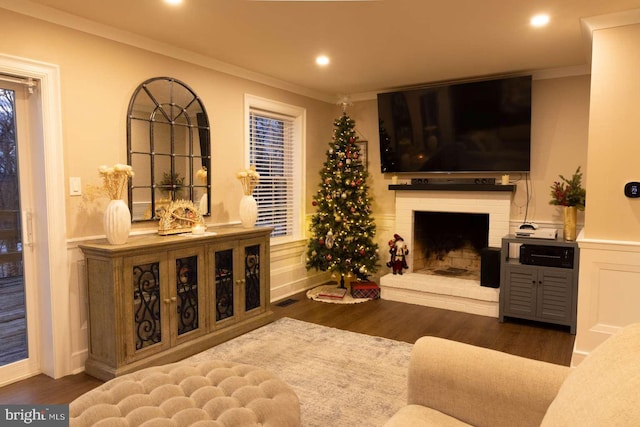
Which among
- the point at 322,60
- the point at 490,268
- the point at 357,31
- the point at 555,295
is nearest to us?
the point at 357,31

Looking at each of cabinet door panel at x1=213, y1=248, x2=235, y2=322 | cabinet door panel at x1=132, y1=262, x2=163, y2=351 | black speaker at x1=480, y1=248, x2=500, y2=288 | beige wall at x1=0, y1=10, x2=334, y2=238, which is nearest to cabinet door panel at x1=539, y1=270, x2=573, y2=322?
black speaker at x1=480, y1=248, x2=500, y2=288

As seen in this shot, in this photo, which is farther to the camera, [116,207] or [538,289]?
[538,289]

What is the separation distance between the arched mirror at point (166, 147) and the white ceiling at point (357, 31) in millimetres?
453

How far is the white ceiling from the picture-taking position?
289 centimetres

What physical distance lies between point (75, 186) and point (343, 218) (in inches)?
116

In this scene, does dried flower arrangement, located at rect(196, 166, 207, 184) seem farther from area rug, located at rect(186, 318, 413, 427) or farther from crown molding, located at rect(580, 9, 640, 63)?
crown molding, located at rect(580, 9, 640, 63)

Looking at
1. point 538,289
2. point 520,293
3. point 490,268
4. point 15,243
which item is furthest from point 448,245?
point 15,243

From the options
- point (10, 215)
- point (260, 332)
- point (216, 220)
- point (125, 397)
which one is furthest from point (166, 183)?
point (125, 397)

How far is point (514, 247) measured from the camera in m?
4.72

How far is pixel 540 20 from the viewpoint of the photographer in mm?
3135

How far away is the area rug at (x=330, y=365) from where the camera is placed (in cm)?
258

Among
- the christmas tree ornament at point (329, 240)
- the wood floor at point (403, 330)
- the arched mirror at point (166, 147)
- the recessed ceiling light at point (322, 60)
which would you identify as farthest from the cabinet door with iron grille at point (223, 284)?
the recessed ceiling light at point (322, 60)

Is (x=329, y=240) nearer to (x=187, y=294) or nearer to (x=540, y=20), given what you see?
(x=187, y=294)

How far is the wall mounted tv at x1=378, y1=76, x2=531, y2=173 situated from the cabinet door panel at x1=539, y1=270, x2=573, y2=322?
127cm
